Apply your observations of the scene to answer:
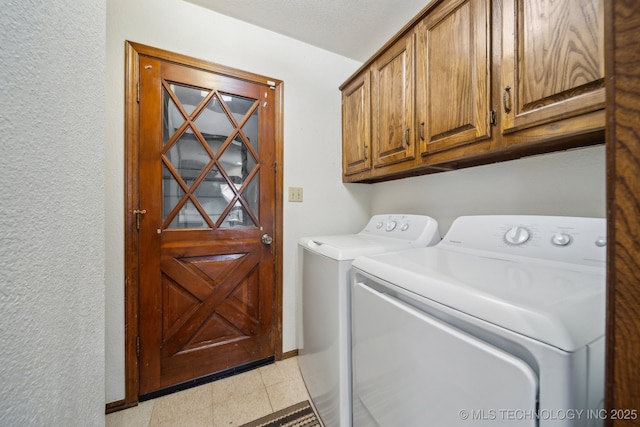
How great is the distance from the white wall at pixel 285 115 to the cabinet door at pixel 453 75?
0.85 m

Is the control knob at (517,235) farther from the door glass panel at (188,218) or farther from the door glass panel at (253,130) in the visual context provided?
the door glass panel at (188,218)

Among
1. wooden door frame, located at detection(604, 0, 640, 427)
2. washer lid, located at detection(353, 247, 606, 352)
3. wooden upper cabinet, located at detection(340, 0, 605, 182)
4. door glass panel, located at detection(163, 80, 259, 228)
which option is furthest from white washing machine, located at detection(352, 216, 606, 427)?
door glass panel, located at detection(163, 80, 259, 228)

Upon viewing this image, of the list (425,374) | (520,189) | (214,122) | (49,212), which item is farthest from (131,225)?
(520,189)

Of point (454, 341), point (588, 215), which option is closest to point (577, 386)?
point (454, 341)

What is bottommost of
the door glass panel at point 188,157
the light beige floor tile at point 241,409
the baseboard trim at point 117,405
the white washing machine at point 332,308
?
the light beige floor tile at point 241,409

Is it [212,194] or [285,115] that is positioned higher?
[285,115]

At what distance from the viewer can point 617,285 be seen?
11.4 inches

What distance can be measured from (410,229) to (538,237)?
2.01 ft

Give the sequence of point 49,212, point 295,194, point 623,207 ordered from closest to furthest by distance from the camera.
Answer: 1. point 623,207
2. point 49,212
3. point 295,194

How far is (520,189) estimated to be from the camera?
3.78 feet

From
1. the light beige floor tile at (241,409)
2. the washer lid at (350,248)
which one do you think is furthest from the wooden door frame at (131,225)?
the washer lid at (350,248)

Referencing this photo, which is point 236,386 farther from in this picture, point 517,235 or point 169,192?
point 517,235

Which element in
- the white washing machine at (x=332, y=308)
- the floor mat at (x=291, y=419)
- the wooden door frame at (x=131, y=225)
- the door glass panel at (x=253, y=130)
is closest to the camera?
the white washing machine at (x=332, y=308)

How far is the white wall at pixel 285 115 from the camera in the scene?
1.30 m
